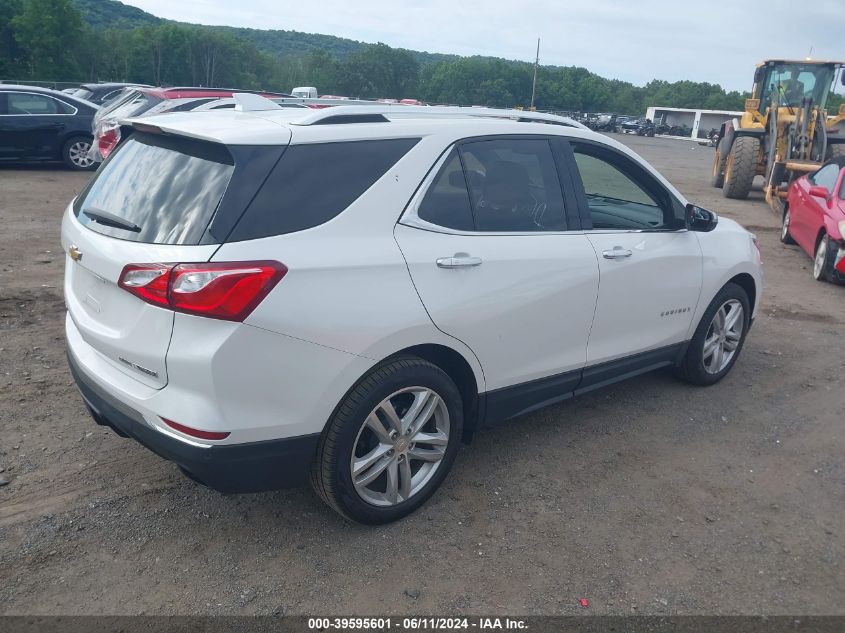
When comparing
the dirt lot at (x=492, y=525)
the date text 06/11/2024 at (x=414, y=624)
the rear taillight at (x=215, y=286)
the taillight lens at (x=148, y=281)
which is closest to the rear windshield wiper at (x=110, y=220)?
the taillight lens at (x=148, y=281)

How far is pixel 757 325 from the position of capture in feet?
22.2

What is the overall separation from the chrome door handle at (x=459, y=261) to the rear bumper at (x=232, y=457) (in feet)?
3.07

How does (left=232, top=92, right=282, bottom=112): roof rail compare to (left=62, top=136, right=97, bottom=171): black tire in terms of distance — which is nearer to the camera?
(left=232, top=92, right=282, bottom=112): roof rail

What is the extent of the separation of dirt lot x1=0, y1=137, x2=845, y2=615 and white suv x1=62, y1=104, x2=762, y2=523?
333 mm

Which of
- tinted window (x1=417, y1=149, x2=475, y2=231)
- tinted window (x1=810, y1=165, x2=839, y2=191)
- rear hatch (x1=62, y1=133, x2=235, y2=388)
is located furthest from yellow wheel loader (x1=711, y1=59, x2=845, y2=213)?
rear hatch (x1=62, y1=133, x2=235, y2=388)

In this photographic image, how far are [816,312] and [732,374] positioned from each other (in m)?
2.51

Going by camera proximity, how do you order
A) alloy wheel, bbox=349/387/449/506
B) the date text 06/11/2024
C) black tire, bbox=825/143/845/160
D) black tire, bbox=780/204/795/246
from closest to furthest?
the date text 06/11/2024 < alloy wheel, bbox=349/387/449/506 < black tire, bbox=780/204/795/246 < black tire, bbox=825/143/845/160

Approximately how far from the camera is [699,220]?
4613 mm

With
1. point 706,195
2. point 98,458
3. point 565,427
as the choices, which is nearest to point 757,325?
point 565,427

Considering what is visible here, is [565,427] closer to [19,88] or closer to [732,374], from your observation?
[732,374]

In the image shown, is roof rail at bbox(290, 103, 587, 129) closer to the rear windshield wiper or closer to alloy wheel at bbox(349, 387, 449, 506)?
the rear windshield wiper

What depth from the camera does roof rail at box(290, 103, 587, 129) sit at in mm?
3162

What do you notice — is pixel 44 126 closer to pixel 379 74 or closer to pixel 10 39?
pixel 10 39

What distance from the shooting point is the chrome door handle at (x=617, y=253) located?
397 cm
